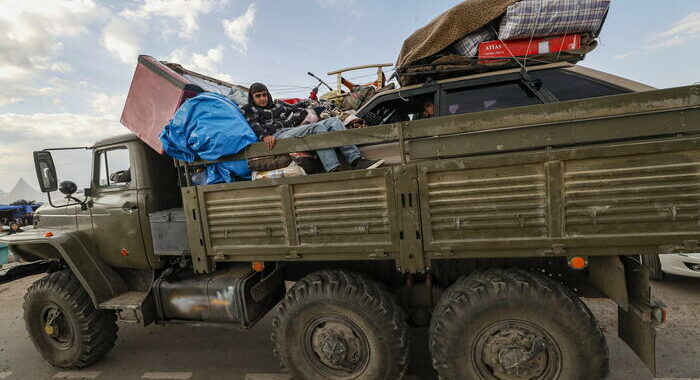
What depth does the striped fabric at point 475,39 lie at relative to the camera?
9.45ft

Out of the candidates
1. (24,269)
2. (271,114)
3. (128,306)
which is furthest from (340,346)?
(24,269)

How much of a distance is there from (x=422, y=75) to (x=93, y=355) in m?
4.33

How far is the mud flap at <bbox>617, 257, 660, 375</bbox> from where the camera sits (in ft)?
7.17

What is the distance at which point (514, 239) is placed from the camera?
2.21 m

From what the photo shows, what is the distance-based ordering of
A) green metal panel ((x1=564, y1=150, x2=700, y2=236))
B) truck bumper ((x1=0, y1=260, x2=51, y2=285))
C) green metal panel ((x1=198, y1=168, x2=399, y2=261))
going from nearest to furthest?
green metal panel ((x1=564, y1=150, x2=700, y2=236)) → green metal panel ((x1=198, y1=168, x2=399, y2=261)) → truck bumper ((x1=0, y1=260, x2=51, y2=285))

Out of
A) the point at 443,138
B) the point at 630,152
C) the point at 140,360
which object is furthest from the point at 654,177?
the point at 140,360

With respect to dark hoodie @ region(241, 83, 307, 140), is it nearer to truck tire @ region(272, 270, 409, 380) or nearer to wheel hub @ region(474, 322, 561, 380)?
truck tire @ region(272, 270, 409, 380)

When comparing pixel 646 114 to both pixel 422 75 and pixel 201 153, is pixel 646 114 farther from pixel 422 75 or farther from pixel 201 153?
pixel 201 153

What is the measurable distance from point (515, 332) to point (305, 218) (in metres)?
1.67

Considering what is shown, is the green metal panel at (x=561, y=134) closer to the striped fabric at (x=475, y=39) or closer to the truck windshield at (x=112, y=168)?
the striped fabric at (x=475, y=39)

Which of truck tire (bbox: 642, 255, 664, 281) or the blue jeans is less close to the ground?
the blue jeans

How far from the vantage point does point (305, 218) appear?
257 cm

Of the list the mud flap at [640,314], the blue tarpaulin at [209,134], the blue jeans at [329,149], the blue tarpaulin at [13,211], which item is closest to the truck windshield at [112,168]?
the blue tarpaulin at [209,134]

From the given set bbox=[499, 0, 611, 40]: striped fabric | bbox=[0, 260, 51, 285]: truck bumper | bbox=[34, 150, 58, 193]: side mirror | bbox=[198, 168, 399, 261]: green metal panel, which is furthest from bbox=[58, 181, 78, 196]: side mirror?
bbox=[499, 0, 611, 40]: striped fabric
